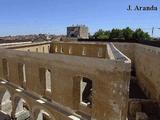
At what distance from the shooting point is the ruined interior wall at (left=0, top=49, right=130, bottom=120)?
268 inches

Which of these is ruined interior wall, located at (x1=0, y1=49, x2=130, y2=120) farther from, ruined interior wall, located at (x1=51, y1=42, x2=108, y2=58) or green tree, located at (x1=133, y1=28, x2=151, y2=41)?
green tree, located at (x1=133, y1=28, x2=151, y2=41)

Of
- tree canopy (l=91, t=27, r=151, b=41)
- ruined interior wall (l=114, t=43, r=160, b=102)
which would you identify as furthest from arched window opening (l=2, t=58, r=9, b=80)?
tree canopy (l=91, t=27, r=151, b=41)

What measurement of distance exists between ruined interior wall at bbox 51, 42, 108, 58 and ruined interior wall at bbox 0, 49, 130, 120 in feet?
29.9

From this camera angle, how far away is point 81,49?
71.4ft

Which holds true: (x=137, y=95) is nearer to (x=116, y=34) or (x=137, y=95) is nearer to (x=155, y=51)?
(x=155, y=51)

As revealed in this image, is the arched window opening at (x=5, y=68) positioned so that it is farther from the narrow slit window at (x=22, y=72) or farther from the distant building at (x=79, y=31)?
the distant building at (x=79, y=31)

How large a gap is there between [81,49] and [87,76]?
46.6ft

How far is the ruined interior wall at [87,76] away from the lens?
6805 mm

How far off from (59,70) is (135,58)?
51.6 ft

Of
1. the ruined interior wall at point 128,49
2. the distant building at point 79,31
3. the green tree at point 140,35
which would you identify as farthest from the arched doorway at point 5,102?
the distant building at point 79,31

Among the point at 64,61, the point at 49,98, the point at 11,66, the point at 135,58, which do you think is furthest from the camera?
the point at 135,58

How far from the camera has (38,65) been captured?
406 inches

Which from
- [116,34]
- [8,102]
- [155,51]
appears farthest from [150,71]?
[116,34]

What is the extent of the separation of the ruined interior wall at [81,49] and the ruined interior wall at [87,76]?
913 cm
